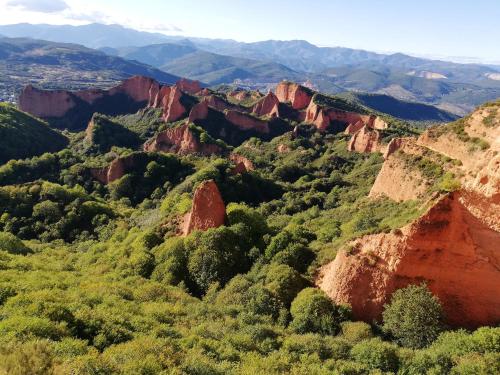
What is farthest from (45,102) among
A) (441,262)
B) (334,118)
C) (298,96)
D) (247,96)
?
(441,262)

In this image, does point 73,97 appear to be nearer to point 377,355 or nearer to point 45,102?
point 45,102

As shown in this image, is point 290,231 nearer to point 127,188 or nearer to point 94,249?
point 94,249

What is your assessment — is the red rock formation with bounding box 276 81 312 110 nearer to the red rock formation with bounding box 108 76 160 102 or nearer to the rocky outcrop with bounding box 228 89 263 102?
the rocky outcrop with bounding box 228 89 263 102

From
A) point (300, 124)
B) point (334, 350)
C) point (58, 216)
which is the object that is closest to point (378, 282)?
point (334, 350)

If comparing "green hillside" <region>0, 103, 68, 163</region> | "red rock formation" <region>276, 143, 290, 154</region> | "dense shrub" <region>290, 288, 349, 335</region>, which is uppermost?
"dense shrub" <region>290, 288, 349, 335</region>

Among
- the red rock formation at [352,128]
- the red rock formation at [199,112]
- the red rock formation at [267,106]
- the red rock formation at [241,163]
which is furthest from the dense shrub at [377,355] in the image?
the red rock formation at [267,106]

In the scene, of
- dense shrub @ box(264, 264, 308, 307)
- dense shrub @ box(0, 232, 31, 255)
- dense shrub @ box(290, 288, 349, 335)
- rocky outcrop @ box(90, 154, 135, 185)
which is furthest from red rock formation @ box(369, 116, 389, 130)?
dense shrub @ box(0, 232, 31, 255)
